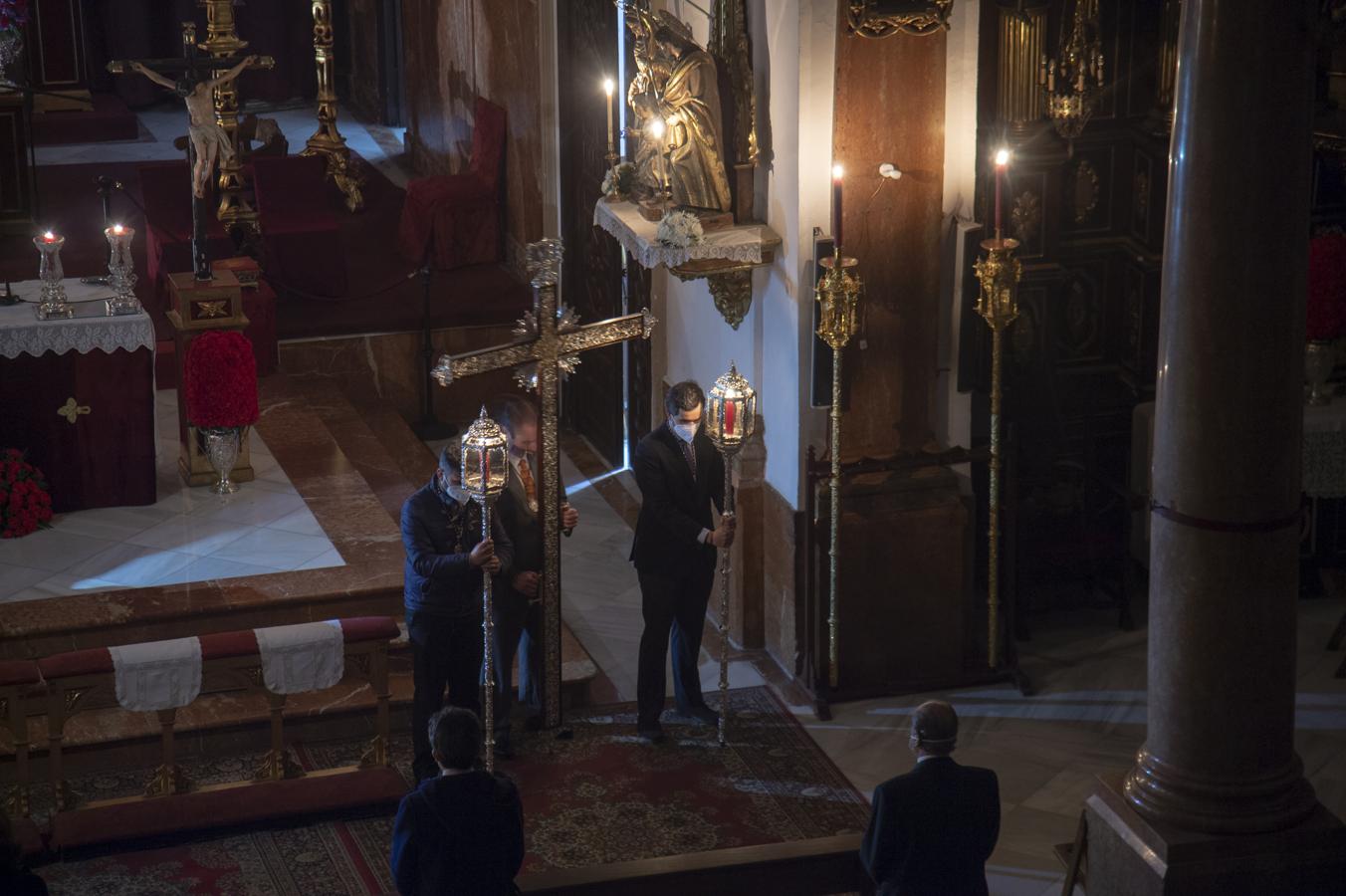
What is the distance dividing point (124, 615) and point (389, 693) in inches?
54.7

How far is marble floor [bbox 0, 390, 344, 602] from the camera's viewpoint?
944cm

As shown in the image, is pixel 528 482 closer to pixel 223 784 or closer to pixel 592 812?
pixel 592 812

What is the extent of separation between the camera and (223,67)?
1148 centimetres

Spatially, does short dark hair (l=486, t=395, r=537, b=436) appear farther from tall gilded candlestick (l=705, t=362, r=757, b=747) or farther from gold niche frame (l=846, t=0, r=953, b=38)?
gold niche frame (l=846, t=0, r=953, b=38)

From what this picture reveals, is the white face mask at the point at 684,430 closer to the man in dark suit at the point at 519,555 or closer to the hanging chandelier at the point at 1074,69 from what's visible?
the man in dark suit at the point at 519,555

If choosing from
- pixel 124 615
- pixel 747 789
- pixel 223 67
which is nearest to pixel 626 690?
pixel 747 789

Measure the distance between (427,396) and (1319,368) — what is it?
5.61m

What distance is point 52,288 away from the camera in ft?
33.1

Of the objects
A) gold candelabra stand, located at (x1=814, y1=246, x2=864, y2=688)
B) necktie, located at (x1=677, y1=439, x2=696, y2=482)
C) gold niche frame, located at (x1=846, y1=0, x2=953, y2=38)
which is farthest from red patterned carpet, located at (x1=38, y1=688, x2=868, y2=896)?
gold niche frame, located at (x1=846, y1=0, x2=953, y2=38)

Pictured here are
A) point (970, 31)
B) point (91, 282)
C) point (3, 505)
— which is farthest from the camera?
point (91, 282)

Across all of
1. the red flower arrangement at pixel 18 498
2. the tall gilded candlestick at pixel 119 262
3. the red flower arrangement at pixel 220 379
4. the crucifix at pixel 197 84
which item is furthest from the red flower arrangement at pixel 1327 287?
the red flower arrangement at pixel 18 498

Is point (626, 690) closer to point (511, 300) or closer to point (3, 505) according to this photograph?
point (3, 505)

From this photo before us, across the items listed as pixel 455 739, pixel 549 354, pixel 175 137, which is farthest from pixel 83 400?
pixel 175 137

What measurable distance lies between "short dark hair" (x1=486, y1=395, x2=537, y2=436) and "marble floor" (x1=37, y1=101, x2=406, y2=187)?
983 centimetres
